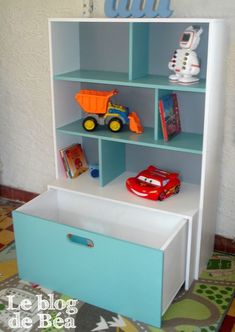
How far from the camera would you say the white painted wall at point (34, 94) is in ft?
5.74

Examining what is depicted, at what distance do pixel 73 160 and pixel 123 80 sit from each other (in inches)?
19.3

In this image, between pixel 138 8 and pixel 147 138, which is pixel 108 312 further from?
pixel 138 8

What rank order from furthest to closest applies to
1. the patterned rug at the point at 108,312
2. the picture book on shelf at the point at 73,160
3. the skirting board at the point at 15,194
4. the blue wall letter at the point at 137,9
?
1. the skirting board at the point at 15,194
2. the picture book on shelf at the point at 73,160
3. the blue wall letter at the point at 137,9
4. the patterned rug at the point at 108,312

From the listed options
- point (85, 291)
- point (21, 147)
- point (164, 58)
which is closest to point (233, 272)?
point (85, 291)

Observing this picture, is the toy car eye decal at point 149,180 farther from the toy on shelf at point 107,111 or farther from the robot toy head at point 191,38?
the robot toy head at point 191,38

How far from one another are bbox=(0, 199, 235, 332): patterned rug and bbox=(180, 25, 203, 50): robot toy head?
0.93m

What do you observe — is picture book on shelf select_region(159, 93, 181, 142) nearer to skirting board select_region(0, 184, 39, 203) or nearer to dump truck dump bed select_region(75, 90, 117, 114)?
dump truck dump bed select_region(75, 90, 117, 114)

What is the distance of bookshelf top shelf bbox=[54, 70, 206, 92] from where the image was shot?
1.58 m

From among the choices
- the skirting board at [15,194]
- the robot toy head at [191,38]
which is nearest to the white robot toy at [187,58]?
the robot toy head at [191,38]

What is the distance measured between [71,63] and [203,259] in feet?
3.37

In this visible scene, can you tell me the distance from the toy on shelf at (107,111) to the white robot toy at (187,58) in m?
0.28

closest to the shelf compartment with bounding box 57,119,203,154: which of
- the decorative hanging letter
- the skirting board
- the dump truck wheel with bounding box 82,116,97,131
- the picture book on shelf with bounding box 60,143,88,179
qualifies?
the dump truck wheel with bounding box 82,116,97,131

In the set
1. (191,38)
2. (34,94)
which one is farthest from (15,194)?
(191,38)

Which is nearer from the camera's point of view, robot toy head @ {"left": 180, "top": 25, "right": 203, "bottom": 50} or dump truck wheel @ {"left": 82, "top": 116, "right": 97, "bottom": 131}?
robot toy head @ {"left": 180, "top": 25, "right": 203, "bottom": 50}
